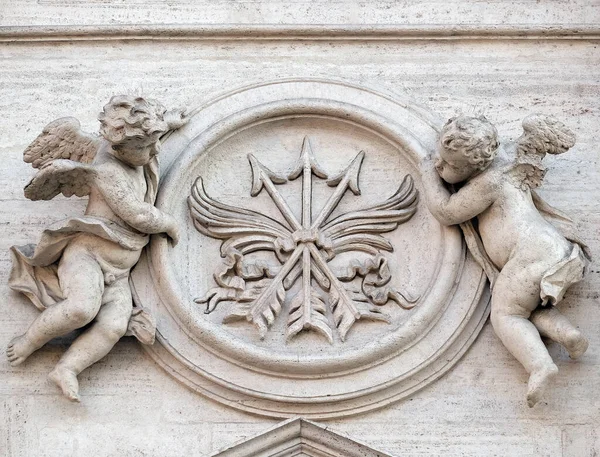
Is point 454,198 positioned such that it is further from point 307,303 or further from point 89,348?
point 89,348

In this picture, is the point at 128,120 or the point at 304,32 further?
the point at 304,32

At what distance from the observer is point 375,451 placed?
7156 millimetres

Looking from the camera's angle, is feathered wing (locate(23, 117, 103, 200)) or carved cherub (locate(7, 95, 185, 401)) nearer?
carved cherub (locate(7, 95, 185, 401))

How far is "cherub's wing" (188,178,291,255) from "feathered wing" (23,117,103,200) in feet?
1.62

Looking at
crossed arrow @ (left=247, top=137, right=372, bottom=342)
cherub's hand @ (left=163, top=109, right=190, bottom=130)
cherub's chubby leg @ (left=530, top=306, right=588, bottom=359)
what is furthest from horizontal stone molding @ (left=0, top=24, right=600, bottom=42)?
cherub's chubby leg @ (left=530, top=306, right=588, bottom=359)

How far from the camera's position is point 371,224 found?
767 centimetres

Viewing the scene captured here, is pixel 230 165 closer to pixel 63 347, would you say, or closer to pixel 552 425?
pixel 63 347

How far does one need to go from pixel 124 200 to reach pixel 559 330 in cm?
183

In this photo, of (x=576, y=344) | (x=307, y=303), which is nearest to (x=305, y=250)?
(x=307, y=303)

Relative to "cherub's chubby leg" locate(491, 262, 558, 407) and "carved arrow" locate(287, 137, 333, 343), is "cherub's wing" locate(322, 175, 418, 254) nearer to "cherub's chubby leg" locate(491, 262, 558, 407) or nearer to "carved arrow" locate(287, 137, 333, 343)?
"carved arrow" locate(287, 137, 333, 343)

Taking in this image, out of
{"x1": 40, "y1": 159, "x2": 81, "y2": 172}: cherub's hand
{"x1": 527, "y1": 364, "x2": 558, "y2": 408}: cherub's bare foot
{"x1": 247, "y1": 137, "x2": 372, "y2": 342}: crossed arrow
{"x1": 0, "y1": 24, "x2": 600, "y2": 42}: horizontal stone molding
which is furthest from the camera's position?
{"x1": 0, "y1": 24, "x2": 600, "y2": 42}: horizontal stone molding

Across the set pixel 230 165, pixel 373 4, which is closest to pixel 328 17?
pixel 373 4

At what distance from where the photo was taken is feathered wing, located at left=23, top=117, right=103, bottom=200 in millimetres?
7359

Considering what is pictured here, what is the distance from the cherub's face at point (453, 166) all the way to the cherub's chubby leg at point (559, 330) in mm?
627
